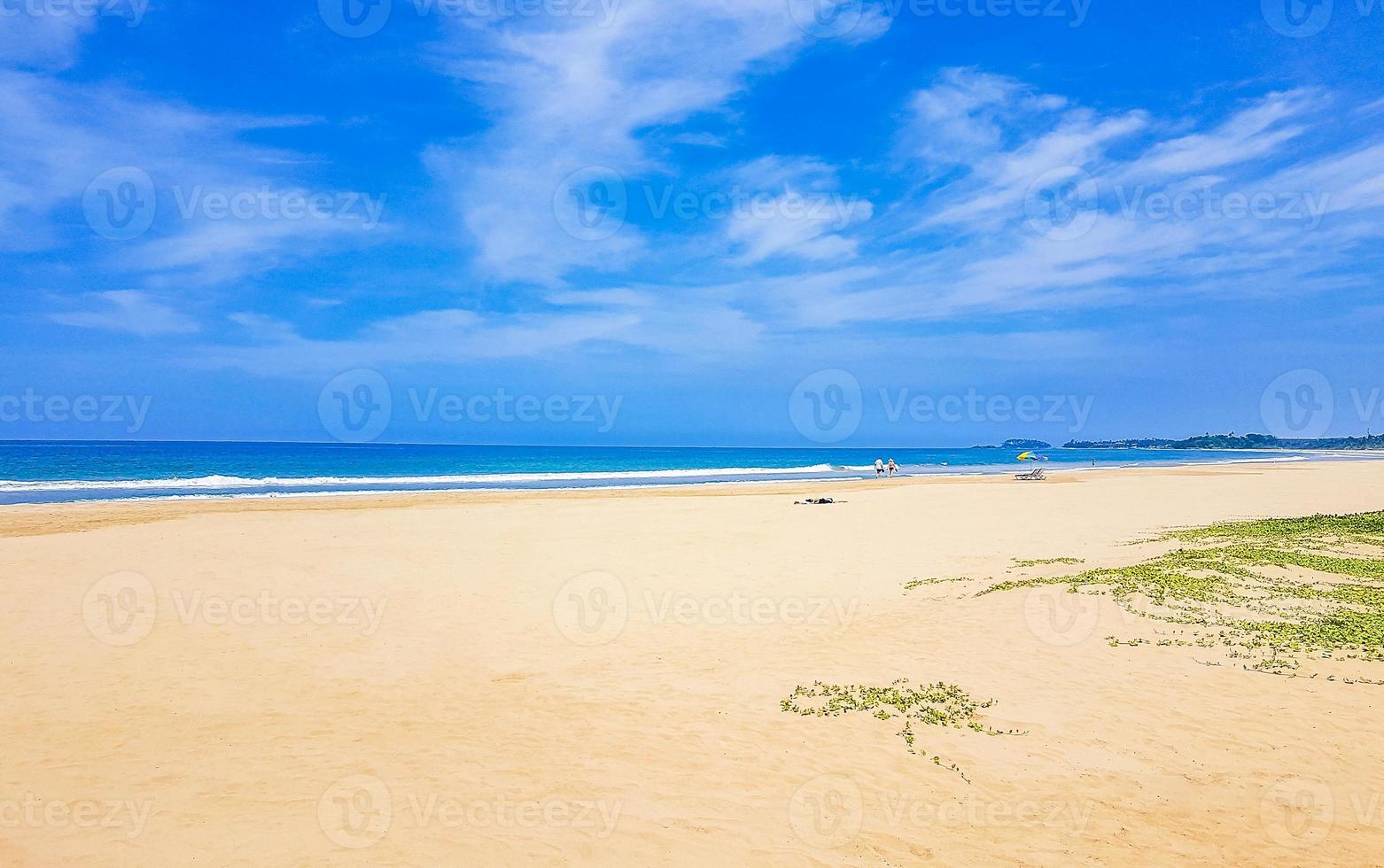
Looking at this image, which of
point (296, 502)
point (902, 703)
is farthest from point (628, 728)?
point (296, 502)

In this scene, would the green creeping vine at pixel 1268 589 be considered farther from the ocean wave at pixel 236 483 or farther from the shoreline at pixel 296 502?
the ocean wave at pixel 236 483

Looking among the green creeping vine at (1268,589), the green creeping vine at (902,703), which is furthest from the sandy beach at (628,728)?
the green creeping vine at (1268,589)

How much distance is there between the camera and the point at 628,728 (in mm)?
8219

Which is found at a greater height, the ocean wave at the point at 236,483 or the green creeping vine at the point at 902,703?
the ocean wave at the point at 236,483

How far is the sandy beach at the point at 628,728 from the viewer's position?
5.95m

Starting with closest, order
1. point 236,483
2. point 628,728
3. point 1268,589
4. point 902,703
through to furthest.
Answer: point 628,728
point 902,703
point 1268,589
point 236,483

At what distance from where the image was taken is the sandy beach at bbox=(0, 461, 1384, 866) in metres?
5.95

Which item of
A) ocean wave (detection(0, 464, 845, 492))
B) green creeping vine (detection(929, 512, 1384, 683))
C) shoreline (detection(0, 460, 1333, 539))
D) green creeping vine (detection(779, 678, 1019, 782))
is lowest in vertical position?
green creeping vine (detection(779, 678, 1019, 782))

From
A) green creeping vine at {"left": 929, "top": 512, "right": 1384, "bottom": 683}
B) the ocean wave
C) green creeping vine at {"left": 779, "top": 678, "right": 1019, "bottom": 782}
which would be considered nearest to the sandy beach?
green creeping vine at {"left": 779, "top": 678, "right": 1019, "bottom": 782}

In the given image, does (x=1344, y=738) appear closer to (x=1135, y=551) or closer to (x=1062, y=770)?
(x=1062, y=770)

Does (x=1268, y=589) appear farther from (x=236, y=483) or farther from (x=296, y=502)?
(x=236, y=483)

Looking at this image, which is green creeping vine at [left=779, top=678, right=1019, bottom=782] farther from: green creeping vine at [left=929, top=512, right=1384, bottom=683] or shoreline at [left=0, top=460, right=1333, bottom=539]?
shoreline at [left=0, top=460, right=1333, bottom=539]

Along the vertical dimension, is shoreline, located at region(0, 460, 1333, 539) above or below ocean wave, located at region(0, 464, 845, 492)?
below

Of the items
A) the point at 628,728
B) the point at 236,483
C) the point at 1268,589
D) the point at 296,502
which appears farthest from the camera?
the point at 236,483
